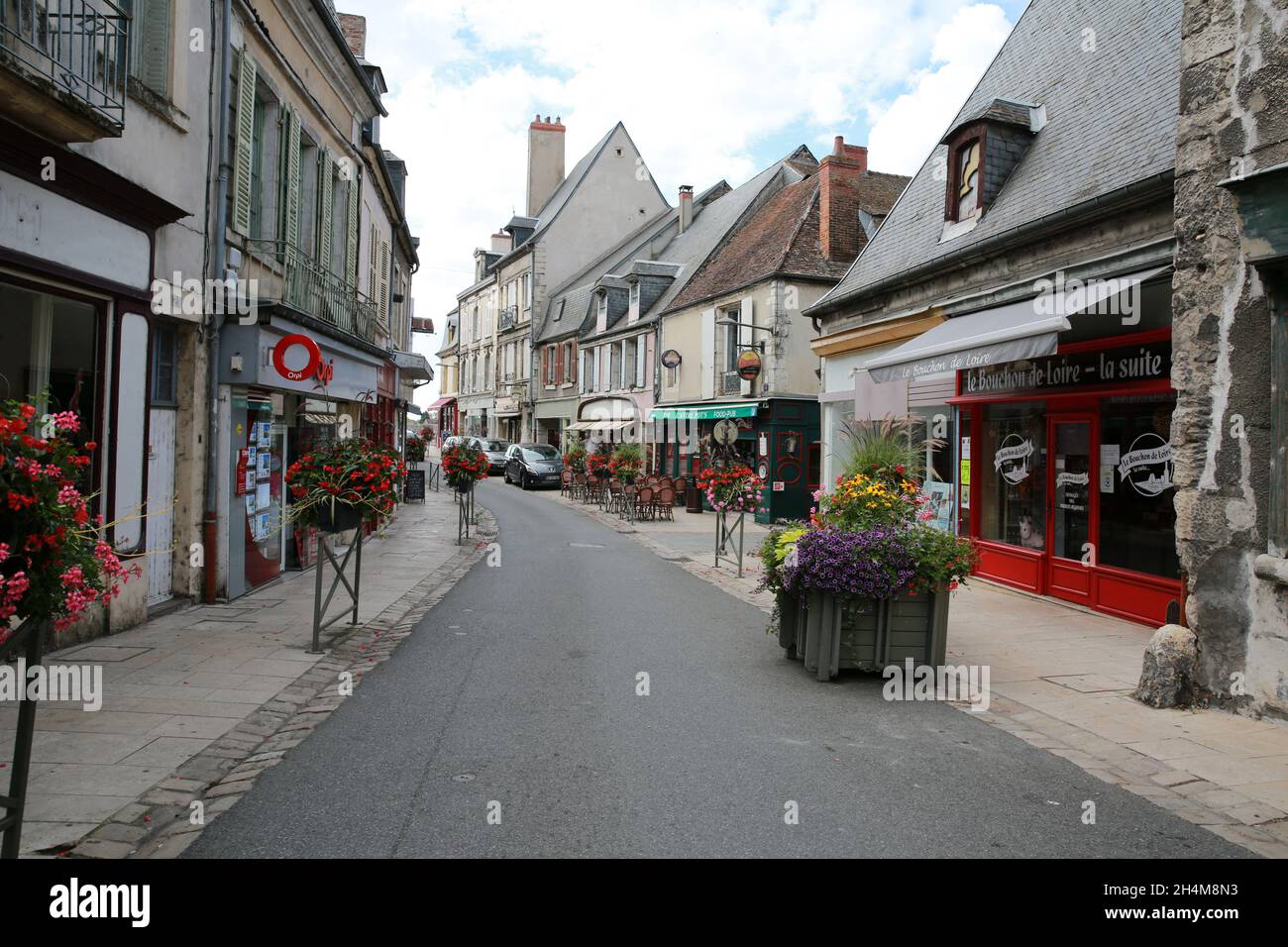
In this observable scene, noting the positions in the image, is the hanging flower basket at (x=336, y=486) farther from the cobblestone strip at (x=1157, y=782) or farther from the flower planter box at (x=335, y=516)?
the cobblestone strip at (x=1157, y=782)

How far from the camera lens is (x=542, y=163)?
44656 millimetres

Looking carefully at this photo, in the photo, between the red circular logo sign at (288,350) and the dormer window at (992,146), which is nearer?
the red circular logo sign at (288,350)

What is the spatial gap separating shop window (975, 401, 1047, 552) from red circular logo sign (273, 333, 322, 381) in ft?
26.9

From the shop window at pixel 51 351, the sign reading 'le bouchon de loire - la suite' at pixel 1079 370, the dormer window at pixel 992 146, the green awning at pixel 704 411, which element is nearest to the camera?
the shop window at pixel 51 351

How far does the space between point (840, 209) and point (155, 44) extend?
1599 cm

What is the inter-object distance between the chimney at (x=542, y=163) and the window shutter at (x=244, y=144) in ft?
117

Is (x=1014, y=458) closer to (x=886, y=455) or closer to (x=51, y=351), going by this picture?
(x=886, y=455)

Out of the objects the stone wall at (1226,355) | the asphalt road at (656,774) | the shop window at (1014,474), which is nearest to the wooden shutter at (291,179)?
the asphalt road at (656,774)

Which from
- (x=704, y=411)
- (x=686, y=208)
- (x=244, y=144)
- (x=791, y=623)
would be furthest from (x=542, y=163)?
(x=791, y=623)

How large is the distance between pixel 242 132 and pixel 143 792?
7791 mm

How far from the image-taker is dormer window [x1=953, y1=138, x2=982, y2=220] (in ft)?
39.6

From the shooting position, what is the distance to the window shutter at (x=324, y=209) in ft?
41.6

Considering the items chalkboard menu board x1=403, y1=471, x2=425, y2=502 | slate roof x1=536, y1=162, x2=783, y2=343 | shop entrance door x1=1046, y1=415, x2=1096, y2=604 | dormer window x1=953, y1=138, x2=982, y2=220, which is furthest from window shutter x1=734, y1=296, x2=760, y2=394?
shop entrance door x1=1046, y1=415, x2=1096, y2=604

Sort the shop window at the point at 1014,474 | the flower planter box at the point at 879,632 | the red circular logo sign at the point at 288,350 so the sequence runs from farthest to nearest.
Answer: the shop window at the point at 1014,474
the red circular logo sign at the point at 288,350
the flower planter box at the point at 879,632
